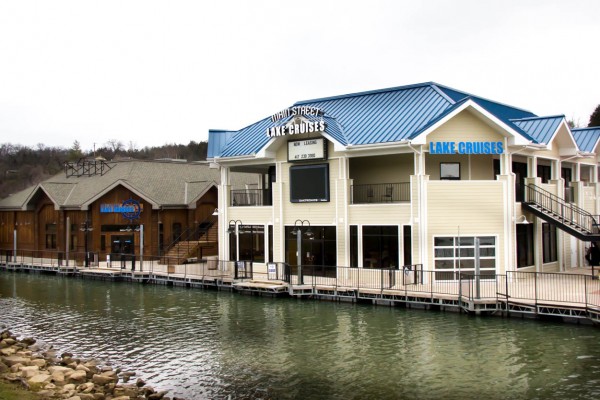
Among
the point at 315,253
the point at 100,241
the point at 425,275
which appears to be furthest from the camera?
the point at 100,241

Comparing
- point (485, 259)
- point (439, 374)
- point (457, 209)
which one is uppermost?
point (457, 209)

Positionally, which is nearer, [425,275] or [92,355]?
[92,355]

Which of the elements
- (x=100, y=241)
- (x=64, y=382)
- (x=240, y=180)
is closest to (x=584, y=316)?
(x=64, y=382)

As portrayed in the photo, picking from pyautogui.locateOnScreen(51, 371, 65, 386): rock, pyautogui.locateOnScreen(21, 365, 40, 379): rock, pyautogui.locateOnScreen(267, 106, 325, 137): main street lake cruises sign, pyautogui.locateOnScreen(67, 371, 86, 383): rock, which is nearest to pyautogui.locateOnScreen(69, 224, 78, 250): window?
pyautogui.locateOnScreen(267, 106, 325, 137): main street lake cruises sign

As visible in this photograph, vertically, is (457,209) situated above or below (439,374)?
above

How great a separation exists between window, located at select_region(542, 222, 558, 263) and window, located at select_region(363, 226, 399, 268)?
9.43 metres

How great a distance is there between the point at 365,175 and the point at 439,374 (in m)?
19.0

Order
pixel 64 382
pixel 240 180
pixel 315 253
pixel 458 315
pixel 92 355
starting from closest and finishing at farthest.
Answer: pixel 64 382, pixel 92 355, pixel 458 315, pixel 315 253, pixel 240 180

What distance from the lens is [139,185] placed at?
50.1 metres

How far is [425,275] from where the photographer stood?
30703mm

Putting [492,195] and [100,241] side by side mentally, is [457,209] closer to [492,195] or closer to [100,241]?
[492,195]

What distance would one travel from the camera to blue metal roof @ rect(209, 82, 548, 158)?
3262 centimetres

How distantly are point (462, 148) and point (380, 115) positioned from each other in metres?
5.78

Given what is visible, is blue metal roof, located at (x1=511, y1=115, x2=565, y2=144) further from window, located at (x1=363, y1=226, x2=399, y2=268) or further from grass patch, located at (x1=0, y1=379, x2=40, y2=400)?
grass patch, located at (x1=0, y1=379, x2=40, y2=400)
